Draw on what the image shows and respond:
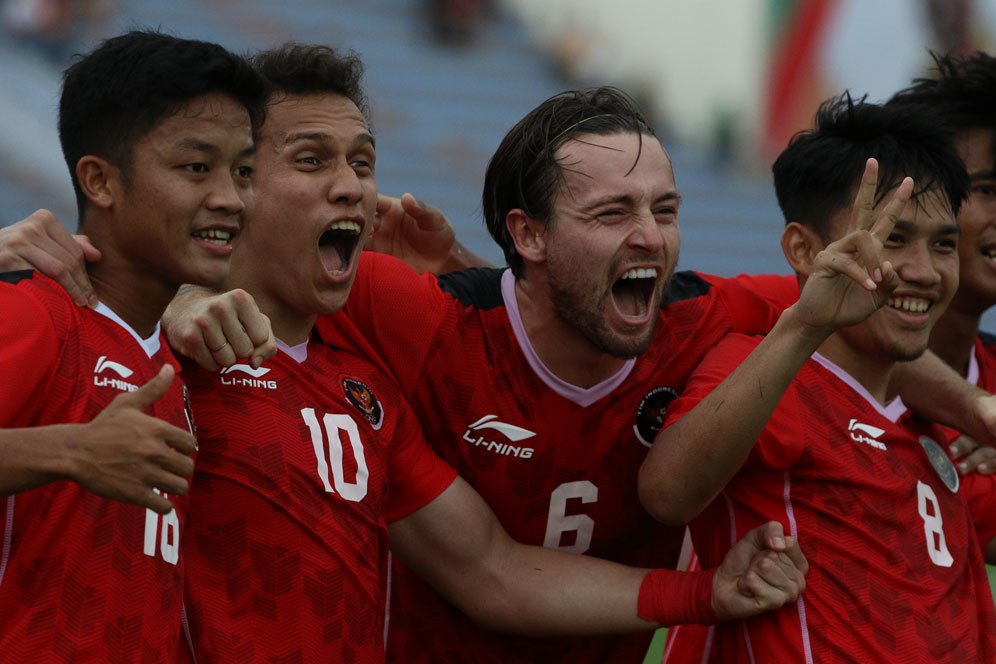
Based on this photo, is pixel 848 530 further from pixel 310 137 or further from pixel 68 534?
pixel 68 534

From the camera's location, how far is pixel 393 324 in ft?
12.9

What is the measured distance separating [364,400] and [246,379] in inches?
13.5

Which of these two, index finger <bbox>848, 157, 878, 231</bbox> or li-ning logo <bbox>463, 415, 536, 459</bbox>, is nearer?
index finger <bbox>848, 157, 878, 231</bbox>

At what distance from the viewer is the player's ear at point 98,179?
3.20m

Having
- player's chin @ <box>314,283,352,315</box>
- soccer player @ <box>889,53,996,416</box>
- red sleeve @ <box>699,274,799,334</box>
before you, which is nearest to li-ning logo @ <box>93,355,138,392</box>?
player's chin @ <box>314,283,352,315</box>

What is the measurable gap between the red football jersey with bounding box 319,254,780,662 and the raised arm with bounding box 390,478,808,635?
0.11 metres

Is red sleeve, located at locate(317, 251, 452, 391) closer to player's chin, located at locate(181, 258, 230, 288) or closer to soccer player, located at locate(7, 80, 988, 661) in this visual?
soccer player, located at locate(7, 80, 988, 661)

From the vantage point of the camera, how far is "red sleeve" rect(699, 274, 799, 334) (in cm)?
427

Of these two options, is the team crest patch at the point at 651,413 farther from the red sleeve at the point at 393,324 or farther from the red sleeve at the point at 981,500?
the red sleeve at the point at 981,500

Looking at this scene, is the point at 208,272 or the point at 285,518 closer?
the point at 208,272

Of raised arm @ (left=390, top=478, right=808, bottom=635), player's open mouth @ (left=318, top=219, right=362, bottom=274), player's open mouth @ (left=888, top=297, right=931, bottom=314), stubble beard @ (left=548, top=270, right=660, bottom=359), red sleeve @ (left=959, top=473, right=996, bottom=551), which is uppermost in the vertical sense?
player's open mouth @ (left=888, top=297, right=931, bottom=314)

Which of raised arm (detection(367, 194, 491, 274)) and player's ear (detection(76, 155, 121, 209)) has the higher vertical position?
player's ear (detection(76, 155, 121, 209))

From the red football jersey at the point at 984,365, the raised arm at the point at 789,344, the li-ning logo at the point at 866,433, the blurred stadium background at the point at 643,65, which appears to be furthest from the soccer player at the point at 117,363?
the blurred stadium background at the point at 643,65

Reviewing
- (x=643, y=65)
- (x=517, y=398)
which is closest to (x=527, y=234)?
(x=517, y=398)
